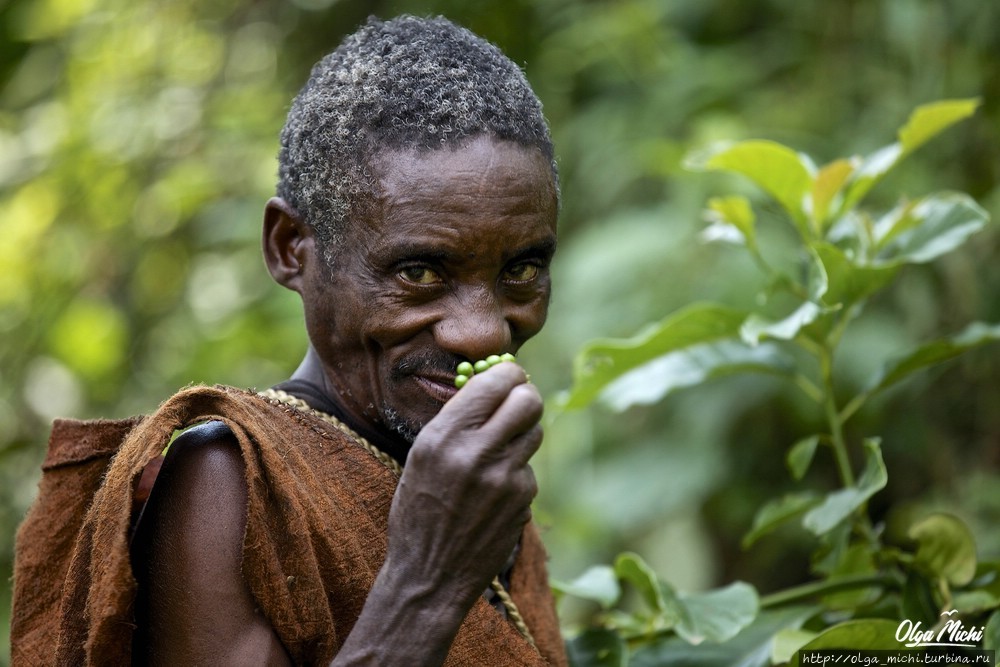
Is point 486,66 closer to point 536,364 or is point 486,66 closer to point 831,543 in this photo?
point 831,543

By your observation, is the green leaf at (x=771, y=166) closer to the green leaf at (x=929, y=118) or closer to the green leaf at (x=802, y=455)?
the green leaf at (x=929, y=118)

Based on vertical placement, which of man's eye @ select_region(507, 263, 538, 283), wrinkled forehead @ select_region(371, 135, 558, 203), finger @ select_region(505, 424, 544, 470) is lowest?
finger @ select_region(505, 424, 544, 470)

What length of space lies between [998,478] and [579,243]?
1512mm

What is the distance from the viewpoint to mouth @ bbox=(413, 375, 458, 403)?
1439mm

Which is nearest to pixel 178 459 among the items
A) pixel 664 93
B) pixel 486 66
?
pixel 486 66

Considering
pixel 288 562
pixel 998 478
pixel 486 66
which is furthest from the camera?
pixel 998 478

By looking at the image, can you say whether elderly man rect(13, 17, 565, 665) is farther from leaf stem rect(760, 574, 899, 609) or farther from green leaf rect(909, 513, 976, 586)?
green leaf rect(909, 513, 976, 586)

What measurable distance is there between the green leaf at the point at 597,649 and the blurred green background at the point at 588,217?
135cm

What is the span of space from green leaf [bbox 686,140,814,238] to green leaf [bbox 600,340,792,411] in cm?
24

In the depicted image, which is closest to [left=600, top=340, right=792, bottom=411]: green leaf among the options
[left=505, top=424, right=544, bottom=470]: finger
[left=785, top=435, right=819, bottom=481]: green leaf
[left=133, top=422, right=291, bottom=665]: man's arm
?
[left=785, top=435, right=819, bottom=481]: green leaf

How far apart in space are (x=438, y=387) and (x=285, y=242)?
34 cm

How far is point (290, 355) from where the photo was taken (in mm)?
3857

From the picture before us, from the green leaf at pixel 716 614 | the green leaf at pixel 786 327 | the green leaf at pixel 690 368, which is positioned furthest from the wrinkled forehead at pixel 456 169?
the green leaf at pixel 716 614

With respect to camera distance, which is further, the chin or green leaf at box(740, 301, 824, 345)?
green leaf at box(740, 301, 824, 345)
